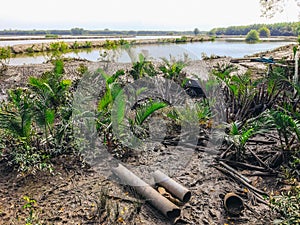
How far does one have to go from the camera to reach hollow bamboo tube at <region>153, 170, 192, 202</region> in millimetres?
2768

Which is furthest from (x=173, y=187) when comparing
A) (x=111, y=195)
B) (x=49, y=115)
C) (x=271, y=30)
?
(x=271, y=30)

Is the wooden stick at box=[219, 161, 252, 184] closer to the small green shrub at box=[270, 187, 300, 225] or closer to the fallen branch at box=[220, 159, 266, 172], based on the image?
the fallen branch at box=[220, 159, 266, 172]

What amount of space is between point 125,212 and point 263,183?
1.57 metres

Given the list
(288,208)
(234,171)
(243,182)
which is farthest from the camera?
(234,171)

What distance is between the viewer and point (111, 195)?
2.86 m

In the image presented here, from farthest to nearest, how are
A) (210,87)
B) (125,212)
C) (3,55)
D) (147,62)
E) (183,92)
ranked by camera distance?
(3,55) → (147,62) → (183,92) → (210,87) → (125,212)

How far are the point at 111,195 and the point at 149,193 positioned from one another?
39cm

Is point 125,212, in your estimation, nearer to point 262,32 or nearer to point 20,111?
point 20,111

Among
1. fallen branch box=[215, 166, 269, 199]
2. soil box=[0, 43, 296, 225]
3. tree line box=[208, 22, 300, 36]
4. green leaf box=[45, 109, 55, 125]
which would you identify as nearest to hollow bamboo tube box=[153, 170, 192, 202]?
soil box=[0, 43, 296, 225]

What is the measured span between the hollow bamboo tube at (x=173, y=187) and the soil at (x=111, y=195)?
8 cm

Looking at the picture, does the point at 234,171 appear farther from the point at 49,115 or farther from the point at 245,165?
the point at 49,115

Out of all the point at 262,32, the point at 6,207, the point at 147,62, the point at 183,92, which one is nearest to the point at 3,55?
the point at 147,62

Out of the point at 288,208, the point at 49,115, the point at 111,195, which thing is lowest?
the point at 111,195

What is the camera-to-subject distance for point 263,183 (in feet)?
10.3
